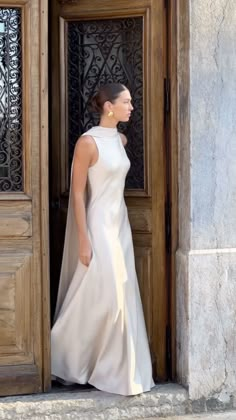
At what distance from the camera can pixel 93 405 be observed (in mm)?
4492

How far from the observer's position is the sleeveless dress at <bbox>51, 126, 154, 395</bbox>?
179 inches

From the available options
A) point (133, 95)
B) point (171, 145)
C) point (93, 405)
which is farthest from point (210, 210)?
point (93, 405)

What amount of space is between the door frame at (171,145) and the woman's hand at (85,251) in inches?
8.4

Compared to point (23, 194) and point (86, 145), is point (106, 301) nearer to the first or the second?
point (23, 194)

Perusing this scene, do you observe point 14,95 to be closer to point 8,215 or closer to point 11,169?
point 11,169

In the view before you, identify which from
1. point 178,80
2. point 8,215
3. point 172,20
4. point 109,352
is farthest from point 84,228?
point 172,20

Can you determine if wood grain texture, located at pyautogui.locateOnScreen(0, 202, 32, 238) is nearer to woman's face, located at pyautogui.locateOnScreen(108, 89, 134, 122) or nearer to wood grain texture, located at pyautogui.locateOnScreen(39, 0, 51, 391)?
wood grain texture, located at pyautogui.locateOnScreen(39, 0, 51, 391)

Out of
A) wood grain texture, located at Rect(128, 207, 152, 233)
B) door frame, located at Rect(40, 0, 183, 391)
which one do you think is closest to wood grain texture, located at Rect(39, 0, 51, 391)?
door frame, located at Rect(40, 0, 183, 391)

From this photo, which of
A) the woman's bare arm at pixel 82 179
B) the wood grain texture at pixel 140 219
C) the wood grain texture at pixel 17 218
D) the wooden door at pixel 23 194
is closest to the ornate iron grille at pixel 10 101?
the wooden door at pixel 23 194

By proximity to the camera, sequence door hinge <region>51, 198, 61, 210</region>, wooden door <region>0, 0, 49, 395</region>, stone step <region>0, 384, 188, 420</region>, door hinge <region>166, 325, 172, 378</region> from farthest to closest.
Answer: door hinge <region>51, 198, 61, 210</region>, door hinge <region>166, 325, 172, 378</region>, wooden door <region>0, 0, 49, 395</region>, stone step <region>0, 384, 188, 420</region>

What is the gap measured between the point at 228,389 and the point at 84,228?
133cm

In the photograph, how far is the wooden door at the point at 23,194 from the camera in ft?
14.9

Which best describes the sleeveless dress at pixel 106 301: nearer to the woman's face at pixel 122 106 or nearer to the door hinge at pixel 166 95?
the woman's face at pixel 122 106

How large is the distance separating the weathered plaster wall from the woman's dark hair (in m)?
0.44
